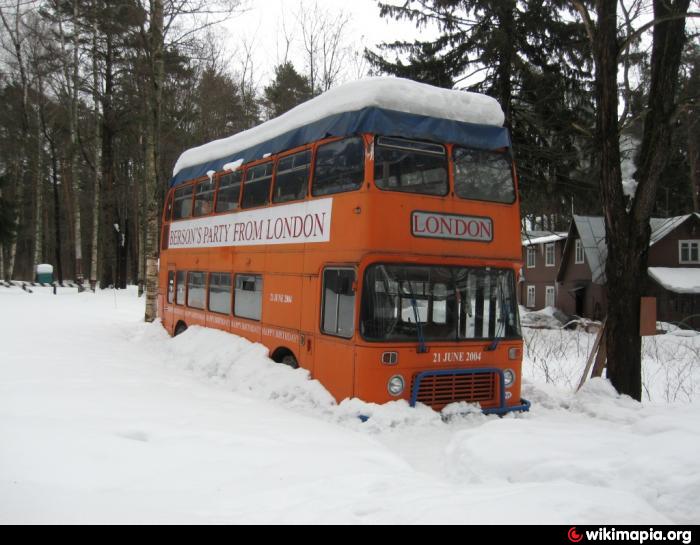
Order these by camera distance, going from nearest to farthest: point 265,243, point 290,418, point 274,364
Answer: point 290,418, point 274,364, point 265,243

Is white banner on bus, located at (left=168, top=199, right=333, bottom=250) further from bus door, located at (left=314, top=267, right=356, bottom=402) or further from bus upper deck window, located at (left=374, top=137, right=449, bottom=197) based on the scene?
bus upper deck window, located at (left=374, top=137, right=449, bottom=197)

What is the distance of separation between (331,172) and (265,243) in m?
2.26

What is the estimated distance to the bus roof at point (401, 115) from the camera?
24.7ft

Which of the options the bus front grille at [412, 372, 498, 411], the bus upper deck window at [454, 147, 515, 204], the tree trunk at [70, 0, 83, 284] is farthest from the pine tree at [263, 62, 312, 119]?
the bus front grille at [412, 372, 498, 411]

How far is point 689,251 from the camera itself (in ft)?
118

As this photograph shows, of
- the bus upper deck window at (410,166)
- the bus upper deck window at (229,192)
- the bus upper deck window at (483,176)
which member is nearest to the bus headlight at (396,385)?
the bus upper deck window at (410,166)

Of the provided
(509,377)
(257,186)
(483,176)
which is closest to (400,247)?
(483,176)

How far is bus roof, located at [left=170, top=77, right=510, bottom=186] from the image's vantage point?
752cm

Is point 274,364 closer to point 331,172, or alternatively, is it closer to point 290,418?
point 290,418

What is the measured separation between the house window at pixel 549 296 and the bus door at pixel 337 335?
126ft

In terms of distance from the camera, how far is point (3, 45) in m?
28.5

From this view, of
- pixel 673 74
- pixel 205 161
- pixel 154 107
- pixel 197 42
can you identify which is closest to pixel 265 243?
pixel 205 161

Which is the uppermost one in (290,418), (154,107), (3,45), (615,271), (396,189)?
(3,45)

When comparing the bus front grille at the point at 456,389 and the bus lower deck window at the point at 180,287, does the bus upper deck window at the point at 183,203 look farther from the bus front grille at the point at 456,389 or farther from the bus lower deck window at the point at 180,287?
the bus front grille at the point at 456,389
